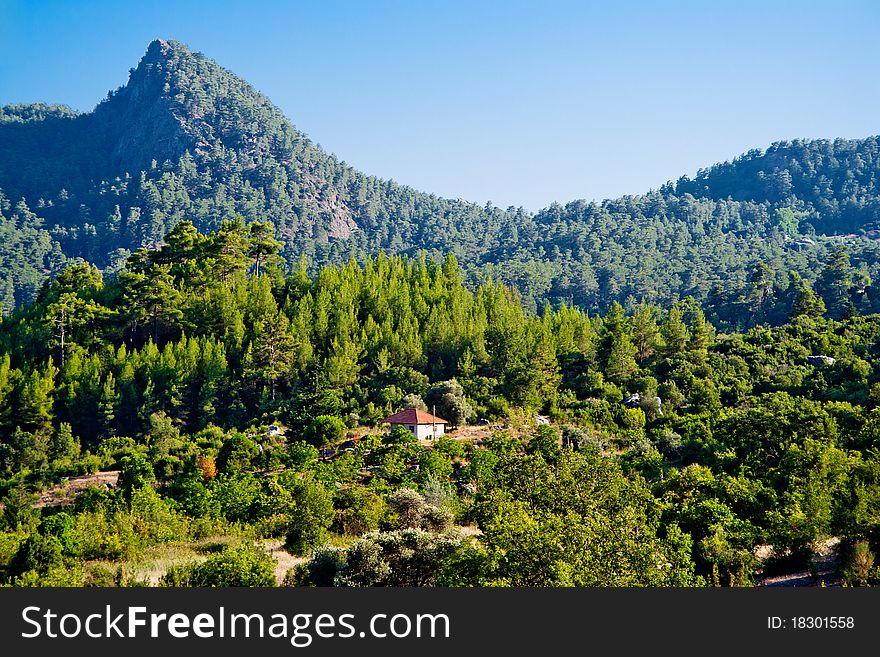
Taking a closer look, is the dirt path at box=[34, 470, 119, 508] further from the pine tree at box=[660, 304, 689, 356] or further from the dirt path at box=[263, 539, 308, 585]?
the pine tree at box=[660, 304, 689, 356]

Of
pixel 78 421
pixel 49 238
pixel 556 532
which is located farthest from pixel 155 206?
pixel 556 532

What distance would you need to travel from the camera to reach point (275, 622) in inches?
536

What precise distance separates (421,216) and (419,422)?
135916 mm

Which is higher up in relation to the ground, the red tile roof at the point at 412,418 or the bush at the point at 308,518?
the red tile roof at the point at 412,418

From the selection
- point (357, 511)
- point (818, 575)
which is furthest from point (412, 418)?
point (818, 575)

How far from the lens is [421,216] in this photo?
17875cm

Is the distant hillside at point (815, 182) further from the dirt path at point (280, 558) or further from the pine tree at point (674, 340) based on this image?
the dirt path at point (280, 558)

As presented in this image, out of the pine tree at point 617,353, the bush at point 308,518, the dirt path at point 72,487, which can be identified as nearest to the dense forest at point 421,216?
the pine tree at point 617,353

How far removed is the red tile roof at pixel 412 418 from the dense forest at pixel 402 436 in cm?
156

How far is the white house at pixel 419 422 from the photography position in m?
45.9

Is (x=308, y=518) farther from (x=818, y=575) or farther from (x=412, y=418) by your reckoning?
(x=412, y=418)

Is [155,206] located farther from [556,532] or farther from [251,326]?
[556,532]

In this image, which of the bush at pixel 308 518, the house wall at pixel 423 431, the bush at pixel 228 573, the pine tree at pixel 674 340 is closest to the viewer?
the bush at pixel 228 573

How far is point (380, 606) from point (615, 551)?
7.50 meters
